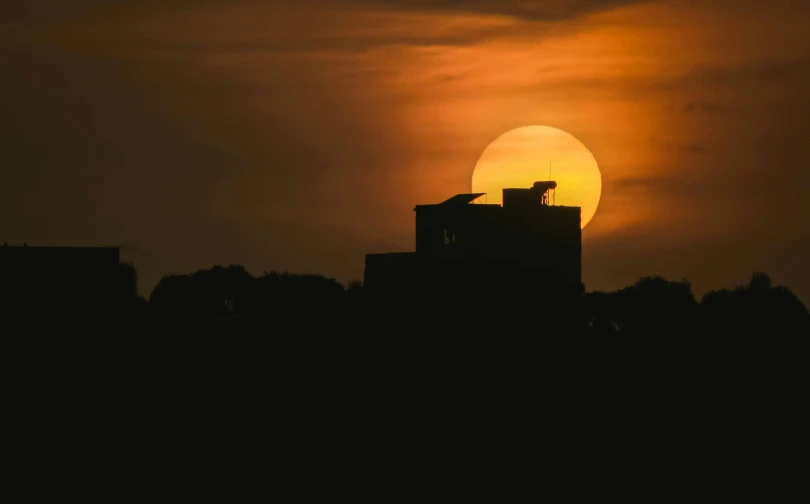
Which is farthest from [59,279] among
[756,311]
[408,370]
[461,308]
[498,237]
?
[756,311]

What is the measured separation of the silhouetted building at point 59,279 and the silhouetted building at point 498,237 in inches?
833

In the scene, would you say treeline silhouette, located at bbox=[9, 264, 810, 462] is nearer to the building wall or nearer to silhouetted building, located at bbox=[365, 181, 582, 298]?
silhouetted building, located at bbox=[365, 181, 582, 298]

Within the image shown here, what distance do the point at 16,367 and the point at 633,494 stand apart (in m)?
21.7

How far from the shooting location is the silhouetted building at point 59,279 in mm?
65375

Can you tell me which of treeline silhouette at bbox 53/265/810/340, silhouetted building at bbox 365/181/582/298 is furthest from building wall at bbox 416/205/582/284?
treeline silhouette at bbox 53/265/810/340

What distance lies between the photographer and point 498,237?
90500 mm

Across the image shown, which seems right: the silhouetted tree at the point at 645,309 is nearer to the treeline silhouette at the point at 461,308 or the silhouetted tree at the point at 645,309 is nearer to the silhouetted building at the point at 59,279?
the treeline silhouette at the point at 461,308

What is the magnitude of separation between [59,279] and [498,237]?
3035cm

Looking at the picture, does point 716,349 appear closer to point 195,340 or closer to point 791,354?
point 791,354

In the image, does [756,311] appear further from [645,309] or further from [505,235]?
[505,235]

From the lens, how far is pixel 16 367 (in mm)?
54969

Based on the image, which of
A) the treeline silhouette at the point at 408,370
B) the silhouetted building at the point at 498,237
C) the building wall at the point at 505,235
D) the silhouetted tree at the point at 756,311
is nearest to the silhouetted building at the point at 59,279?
the treeline silhouette at the point at 408,370

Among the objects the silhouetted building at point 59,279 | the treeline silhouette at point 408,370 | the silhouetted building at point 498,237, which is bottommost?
the treeline silhouette at point 408,370

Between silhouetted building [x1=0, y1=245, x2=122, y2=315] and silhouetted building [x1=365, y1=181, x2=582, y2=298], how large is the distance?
21.2 m
